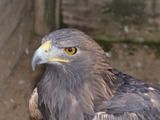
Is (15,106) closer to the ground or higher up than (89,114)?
closer to the ground

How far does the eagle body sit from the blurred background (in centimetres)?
184

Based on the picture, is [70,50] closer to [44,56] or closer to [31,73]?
[44,56]

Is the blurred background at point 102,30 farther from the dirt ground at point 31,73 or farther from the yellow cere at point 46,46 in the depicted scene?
the yellow cere at point 46,46

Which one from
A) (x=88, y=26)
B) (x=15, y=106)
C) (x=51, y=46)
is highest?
(x=51, y=46)

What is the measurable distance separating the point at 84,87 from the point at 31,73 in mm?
2147

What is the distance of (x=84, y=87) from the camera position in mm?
4816

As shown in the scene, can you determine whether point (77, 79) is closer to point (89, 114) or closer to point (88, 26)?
point (89, 114)

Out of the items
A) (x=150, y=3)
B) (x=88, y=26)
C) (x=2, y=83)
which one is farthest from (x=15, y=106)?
(x=150, y=3)

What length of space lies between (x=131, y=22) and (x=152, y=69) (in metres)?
0.73

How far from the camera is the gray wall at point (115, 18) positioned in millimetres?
7348

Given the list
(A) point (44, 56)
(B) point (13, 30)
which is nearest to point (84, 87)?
(A) point (44, 56)

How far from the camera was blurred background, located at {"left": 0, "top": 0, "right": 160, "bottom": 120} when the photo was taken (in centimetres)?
685

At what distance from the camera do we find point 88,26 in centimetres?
750

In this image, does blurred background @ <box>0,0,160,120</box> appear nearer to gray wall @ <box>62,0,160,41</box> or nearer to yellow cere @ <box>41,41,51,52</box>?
gray wall @ <box>62,0,160,41</box>
